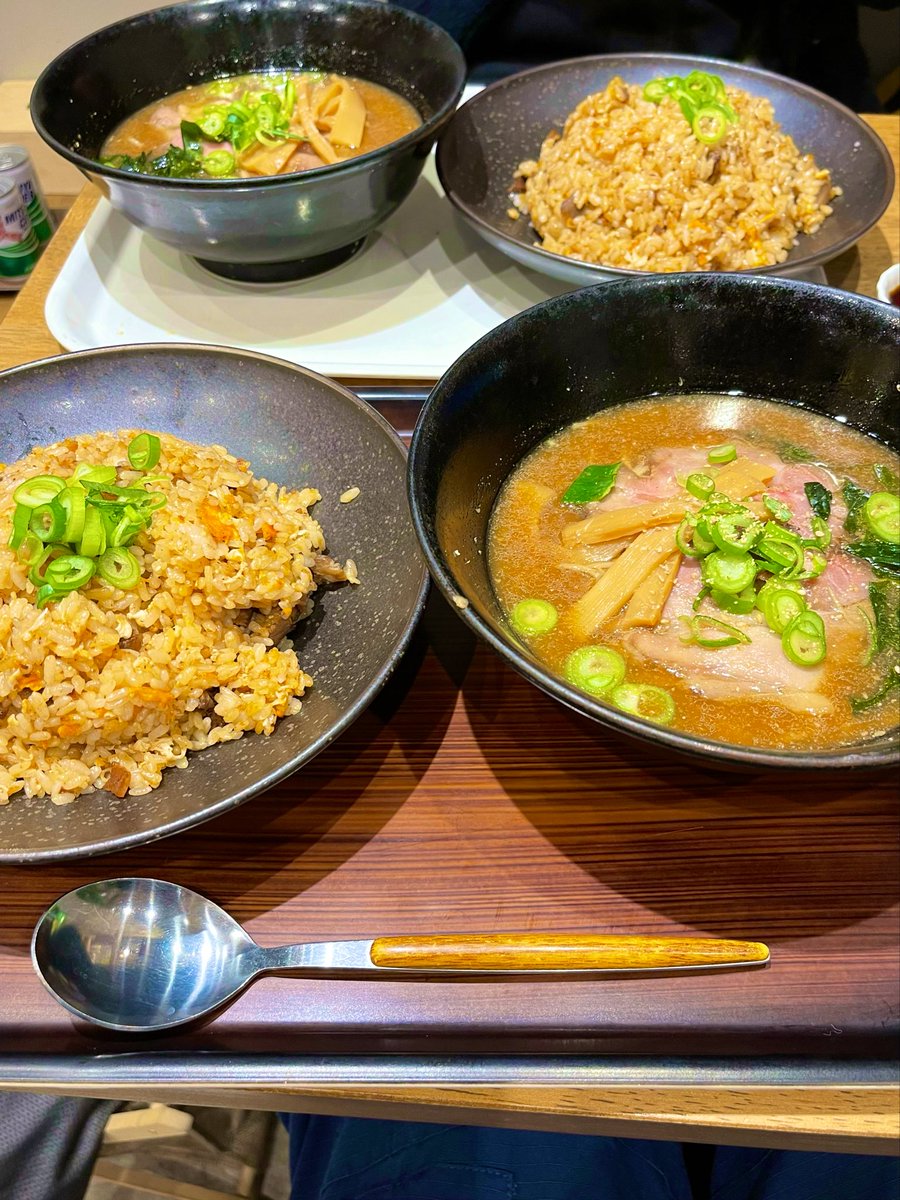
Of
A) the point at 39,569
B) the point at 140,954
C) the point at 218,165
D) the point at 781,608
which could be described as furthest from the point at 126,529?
the point at 218,165

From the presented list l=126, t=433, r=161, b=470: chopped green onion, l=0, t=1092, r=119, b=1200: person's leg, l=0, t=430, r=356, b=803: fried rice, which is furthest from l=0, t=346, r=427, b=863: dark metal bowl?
l=0, t=1092, r=119, b=1200: person's leg

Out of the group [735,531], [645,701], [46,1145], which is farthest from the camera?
[46,1145]

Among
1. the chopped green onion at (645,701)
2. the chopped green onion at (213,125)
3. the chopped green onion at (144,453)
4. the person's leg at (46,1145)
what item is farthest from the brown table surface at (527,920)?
the chopped green onion at (213,125)

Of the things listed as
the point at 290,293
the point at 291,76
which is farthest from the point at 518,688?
the point at 291,76

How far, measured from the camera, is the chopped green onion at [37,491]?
1.54 metres

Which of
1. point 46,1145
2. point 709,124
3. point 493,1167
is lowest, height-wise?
point 46,1145

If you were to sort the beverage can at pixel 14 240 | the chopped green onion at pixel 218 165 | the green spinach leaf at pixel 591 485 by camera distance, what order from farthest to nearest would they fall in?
the beverage can at pixel 14 240, the chopped green onion at pixel 218 165, the green spinach leaf at pixel 591 485

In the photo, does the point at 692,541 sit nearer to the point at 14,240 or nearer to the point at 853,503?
the point at 853,503

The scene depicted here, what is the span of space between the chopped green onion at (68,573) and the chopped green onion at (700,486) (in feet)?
3.68

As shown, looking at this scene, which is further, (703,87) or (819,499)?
(703,87)

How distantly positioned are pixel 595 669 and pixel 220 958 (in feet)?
2.46

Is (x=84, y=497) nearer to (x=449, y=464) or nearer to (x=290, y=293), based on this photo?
(x=449, y=464)

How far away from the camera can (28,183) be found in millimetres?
3021

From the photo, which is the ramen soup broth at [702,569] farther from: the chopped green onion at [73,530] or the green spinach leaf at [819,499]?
the chopped green onion at [73,530]
